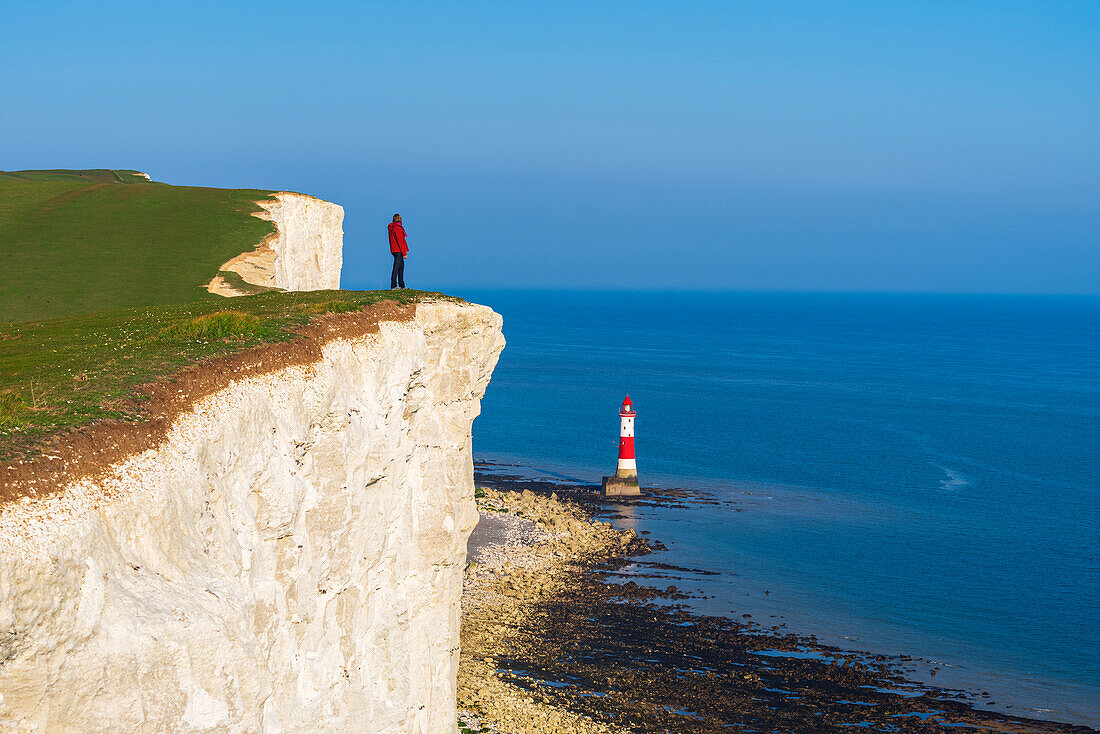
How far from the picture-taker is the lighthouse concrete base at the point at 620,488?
191 ft

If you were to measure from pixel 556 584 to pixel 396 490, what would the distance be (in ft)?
67.7

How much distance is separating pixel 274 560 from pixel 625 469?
144ft

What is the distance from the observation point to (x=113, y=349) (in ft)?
58.3

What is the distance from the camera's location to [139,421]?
45.1 feet

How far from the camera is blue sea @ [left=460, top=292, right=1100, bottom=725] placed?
3741 centimetres

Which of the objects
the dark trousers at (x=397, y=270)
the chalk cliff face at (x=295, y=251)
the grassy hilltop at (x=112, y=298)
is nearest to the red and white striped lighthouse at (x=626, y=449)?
the chalk cliff face at (x=295, y=251)

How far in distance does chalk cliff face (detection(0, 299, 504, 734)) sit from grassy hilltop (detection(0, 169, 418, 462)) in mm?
1318

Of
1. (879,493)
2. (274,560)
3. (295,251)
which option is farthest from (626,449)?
(274,560)

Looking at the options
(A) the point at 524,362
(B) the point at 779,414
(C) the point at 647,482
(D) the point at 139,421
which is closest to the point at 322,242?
(C) the point at 647,482

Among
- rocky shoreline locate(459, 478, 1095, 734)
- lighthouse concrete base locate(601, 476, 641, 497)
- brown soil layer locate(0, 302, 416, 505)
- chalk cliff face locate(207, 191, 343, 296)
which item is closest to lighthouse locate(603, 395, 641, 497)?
lighthouse concrete base locate(601, 476, 641, 497)

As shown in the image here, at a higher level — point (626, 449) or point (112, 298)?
point (112, 298)

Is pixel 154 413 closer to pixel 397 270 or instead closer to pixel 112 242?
pixel 397 270

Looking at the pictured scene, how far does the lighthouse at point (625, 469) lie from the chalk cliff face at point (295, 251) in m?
19.4

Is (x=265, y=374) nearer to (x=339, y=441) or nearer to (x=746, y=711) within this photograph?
(x=339, y=441)
